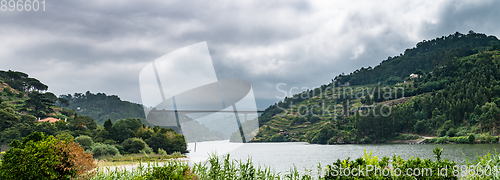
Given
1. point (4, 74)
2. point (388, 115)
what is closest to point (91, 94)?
point (4, 74)

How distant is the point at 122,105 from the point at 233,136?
178 m

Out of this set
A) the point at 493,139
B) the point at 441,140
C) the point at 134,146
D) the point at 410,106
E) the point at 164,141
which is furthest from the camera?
the point at 410,106

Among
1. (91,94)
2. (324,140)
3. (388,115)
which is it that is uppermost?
(91,94)

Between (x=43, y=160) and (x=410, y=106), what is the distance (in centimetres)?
11637

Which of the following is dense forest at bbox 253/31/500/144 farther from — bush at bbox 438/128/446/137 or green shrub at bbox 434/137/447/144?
green shrub at bbox 434/137/447/144

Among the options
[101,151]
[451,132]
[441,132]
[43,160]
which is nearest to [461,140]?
[451,132]

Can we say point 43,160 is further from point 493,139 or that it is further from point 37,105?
point 37,105

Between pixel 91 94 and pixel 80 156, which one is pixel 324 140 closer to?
pixel 80 156

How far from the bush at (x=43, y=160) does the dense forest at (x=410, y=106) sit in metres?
53.2

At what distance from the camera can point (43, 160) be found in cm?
681

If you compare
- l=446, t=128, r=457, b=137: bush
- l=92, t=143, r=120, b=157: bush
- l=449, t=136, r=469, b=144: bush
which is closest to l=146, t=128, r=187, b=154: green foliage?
l=92, t=143, r=120, b=157: bush

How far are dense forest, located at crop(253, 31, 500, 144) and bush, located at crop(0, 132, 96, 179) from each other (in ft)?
174

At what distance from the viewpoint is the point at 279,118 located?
14512 centimetres

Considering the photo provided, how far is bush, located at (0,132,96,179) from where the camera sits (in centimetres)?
672
